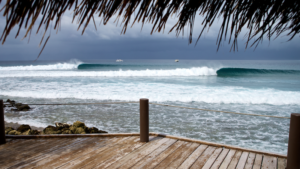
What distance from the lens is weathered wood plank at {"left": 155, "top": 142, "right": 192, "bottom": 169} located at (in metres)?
2.33

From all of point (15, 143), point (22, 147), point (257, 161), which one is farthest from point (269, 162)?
point (15, 143)

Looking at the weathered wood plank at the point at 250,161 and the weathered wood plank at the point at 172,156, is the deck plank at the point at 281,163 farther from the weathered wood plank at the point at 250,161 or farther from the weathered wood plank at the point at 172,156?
the weathered wood plank at the point at 172,156

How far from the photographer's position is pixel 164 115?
6309 mm

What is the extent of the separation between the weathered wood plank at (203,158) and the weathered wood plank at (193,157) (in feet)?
0.14

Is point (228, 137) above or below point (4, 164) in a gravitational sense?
below

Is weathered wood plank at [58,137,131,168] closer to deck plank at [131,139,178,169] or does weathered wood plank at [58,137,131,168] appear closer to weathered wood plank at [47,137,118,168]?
weathered wood plank at [47,137,118,168]

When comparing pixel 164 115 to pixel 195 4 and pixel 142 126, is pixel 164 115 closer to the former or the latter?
pixel 142 126

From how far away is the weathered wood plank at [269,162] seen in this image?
2.32 meters

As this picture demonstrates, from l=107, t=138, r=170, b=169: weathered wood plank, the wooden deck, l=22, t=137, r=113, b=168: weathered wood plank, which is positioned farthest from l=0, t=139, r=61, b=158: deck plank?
l=107, t=138, r=170, b=169: weathered wood plank

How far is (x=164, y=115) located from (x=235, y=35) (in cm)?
519

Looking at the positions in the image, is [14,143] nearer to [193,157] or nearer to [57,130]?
[57,130]

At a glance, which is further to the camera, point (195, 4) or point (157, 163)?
point (157, 163)

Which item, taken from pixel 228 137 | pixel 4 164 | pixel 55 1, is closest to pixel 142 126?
pixel 4 164

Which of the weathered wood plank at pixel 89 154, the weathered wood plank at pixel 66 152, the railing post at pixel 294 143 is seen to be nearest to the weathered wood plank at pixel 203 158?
the railing post at pixel 294 143
